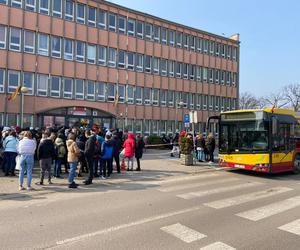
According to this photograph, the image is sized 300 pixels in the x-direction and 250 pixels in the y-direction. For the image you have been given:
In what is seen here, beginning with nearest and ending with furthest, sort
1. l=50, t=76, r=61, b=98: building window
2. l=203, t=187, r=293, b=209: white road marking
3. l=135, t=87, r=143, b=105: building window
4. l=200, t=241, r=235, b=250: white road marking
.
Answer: l=200, t=241, r=235, b=250: white road marking
l=203, t=187, r=293, b=209: white road marking
l=50, t=76, r=61, b=98: building window
l=135, t=87, r=143, b=105: building window

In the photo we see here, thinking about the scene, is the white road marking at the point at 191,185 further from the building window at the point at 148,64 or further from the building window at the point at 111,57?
the building window at the point at 148,64

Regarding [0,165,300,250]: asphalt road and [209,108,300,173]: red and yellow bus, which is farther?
[209,108,300,173]: red and yellow bus

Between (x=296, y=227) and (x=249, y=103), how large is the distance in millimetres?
A: 76819

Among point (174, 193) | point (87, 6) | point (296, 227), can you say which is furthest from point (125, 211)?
point (87, 6)

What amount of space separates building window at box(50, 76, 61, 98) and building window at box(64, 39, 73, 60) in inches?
86.6

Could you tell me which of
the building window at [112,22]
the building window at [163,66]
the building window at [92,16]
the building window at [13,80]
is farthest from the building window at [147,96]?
the building window at [13,80]

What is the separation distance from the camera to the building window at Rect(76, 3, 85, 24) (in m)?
32.7

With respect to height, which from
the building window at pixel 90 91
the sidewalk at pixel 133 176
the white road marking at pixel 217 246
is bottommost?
the white road marking at pixel 217 246

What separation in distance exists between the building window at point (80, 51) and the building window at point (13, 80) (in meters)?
6.01

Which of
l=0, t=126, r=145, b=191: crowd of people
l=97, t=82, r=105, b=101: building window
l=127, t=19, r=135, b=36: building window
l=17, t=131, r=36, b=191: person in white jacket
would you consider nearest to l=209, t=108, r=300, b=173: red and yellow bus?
l=0, t=126, r=145, b=191: crowd of people

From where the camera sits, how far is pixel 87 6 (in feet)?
109

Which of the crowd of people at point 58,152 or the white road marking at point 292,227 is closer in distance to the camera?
the white road marking at point 292,227

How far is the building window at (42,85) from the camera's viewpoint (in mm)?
29911

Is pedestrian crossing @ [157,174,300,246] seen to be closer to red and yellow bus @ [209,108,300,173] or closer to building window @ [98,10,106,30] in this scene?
red and yellow bus @ [209,108,300,173]
